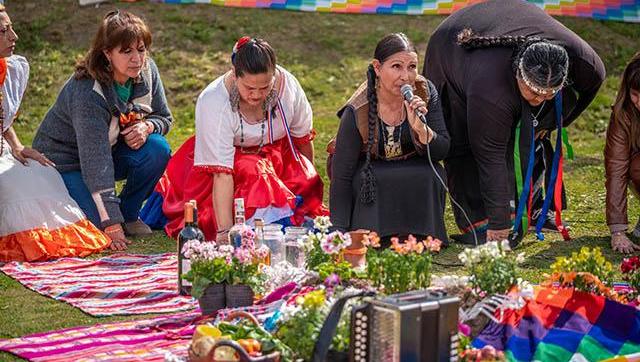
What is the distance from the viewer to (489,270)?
4254mm

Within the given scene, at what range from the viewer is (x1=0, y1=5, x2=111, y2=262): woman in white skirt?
6.14 m

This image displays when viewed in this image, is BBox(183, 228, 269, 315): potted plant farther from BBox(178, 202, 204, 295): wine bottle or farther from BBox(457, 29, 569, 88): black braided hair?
BBox(457, 29, 569, 88): black braided hair

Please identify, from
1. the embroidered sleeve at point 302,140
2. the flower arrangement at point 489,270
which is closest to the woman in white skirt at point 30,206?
the embroidered sleeve at point 302,140

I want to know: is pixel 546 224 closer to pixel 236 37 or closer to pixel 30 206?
pixel 30 206

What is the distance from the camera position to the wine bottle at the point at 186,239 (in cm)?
522

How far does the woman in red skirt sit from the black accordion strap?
241 centimetres

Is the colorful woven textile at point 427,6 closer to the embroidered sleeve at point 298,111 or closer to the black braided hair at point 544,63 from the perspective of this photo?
the embroidered sleeve at point 298,111

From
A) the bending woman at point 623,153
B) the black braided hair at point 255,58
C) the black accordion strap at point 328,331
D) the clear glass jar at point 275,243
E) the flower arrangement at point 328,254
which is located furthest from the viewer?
the bending woman at point 623,153

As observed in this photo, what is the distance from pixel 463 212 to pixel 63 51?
618 cm

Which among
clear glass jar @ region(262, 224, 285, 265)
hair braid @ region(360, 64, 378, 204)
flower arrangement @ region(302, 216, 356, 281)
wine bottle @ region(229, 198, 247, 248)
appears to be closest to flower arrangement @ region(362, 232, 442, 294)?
flower arrangement @ region(302, 216, 356, 281)

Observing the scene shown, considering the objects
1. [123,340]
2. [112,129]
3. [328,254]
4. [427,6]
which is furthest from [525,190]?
[427,6]

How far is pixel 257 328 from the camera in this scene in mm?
3959

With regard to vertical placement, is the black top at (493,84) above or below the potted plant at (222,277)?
above

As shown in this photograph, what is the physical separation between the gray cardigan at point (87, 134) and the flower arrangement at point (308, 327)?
106 inches
